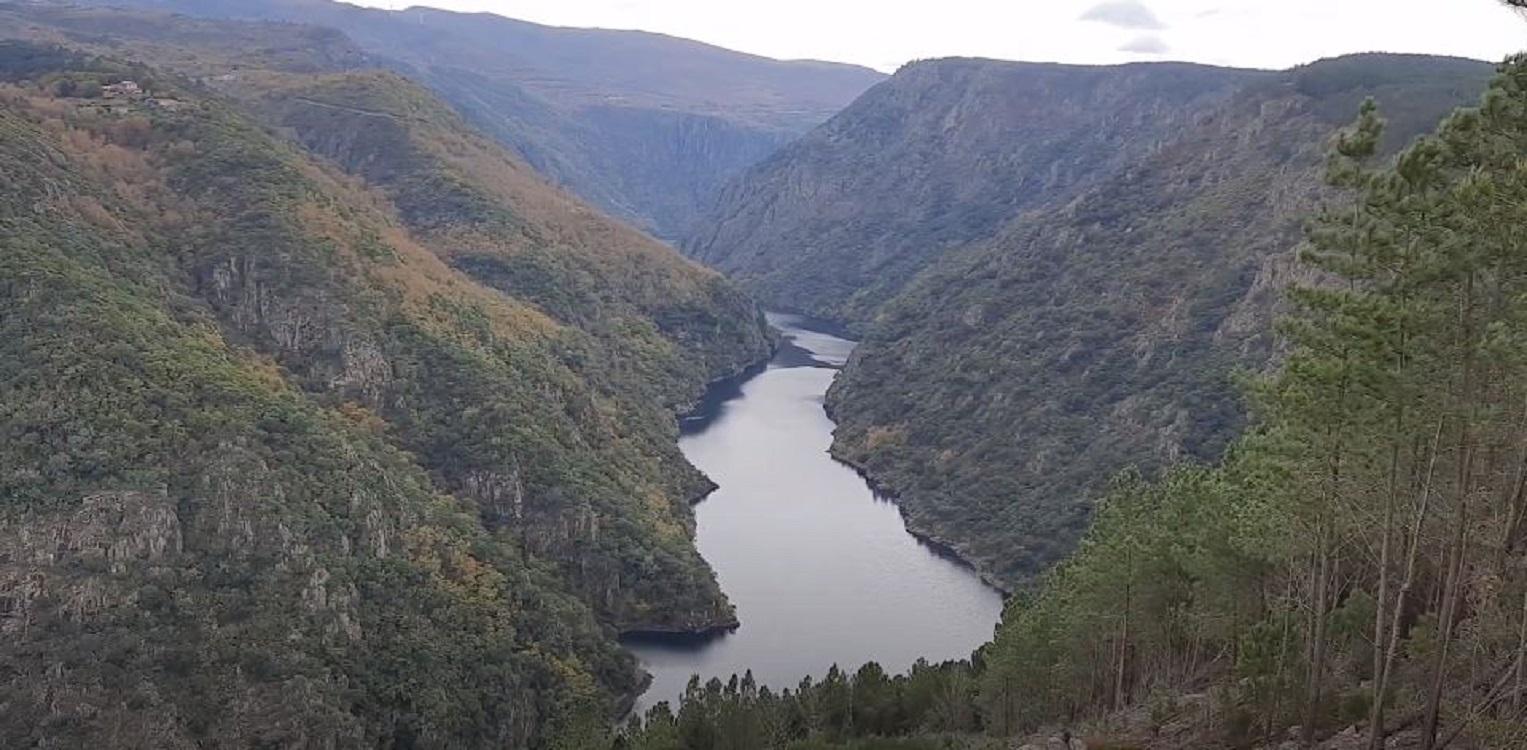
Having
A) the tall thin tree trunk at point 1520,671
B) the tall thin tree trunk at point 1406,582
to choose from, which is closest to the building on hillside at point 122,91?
the tall thin tree trunk at point 1406,582

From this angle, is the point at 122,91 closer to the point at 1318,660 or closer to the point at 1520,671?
the point at 1318,660

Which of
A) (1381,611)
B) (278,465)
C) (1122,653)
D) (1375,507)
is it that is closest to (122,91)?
(278,465)

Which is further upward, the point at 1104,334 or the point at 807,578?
the point at 1104,334

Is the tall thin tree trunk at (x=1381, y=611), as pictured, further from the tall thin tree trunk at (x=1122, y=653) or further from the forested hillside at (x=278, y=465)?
the forested hillside at (x=278, y=465)

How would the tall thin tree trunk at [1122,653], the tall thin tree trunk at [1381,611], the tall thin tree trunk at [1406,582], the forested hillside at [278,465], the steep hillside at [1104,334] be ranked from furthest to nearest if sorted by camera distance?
the steep hillside at [1104,334]
the forested hillside at [278,465]
the tall thin tree trunk at [1122,653]
the tall thin tree trunk at [1381,611]
the tall thin tree trunk at [1406,582]

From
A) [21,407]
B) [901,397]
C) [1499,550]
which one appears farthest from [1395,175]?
[901,397]

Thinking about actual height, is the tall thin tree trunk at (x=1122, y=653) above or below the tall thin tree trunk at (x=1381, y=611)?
below

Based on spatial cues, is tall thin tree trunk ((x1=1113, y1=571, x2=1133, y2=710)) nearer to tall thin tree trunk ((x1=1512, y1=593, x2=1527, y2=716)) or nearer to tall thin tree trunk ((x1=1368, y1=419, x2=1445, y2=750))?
tall thin tree trunk ((x1=1368, y1=419, x2=1445, y2=750))
